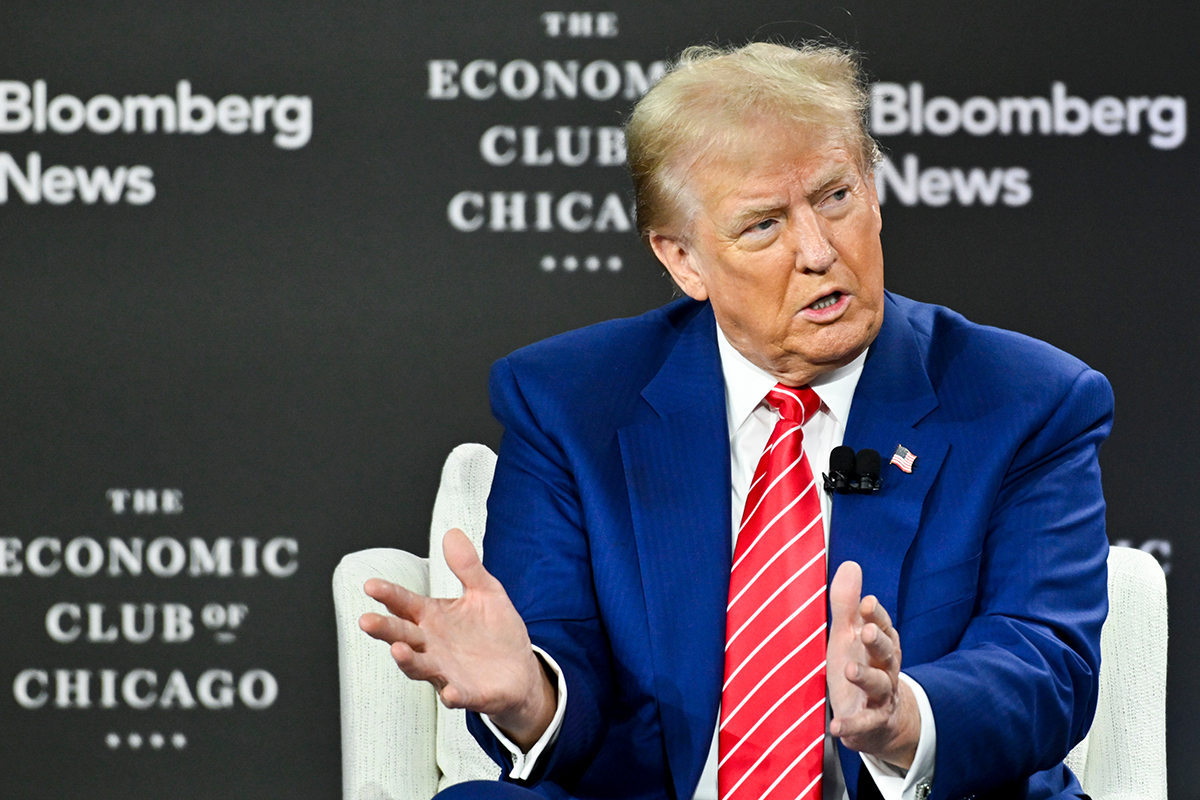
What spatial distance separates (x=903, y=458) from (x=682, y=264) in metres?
0.49

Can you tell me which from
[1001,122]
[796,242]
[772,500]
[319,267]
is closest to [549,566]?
[772,500]

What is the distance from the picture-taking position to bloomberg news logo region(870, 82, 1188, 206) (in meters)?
3.15

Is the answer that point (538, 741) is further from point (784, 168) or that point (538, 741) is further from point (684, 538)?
point (784, 168)

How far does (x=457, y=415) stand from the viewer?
3.19 metres

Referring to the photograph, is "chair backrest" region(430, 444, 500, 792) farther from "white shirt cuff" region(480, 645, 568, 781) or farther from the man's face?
the man's face

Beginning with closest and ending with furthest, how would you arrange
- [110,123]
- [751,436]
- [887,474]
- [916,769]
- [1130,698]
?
[916,769]
[887,474]
[751,436]
[1130,698]
[110,123]

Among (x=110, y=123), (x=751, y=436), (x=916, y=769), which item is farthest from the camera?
(x=110, y=123)

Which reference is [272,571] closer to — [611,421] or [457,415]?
[457,415]

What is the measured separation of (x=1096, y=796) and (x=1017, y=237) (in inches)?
56.9

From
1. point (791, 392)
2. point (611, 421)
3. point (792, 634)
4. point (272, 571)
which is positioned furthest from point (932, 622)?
point (272, 571)

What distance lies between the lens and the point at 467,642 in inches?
61.0

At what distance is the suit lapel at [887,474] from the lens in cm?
175

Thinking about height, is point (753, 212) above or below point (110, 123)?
below

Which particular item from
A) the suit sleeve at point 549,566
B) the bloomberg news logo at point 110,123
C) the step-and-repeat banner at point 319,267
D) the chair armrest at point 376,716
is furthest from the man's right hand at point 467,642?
the bloomberg news logo at point 110,123
